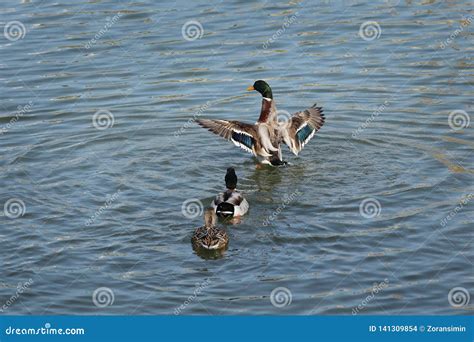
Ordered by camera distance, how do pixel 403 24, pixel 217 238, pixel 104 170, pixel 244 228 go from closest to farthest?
1. pixel 217 238
2. pixel 244 228
3. pixel 104 170
4. pixel 403 24

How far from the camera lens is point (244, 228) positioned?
14.6 metres

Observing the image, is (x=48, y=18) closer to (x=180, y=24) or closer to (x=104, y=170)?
(x=180, y=24)

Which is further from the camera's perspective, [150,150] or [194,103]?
[194,103]

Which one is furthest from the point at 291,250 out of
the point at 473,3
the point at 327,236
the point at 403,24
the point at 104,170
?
the point at 473,3

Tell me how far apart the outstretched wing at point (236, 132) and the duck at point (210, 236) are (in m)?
3.76

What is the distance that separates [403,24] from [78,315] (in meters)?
14.5
